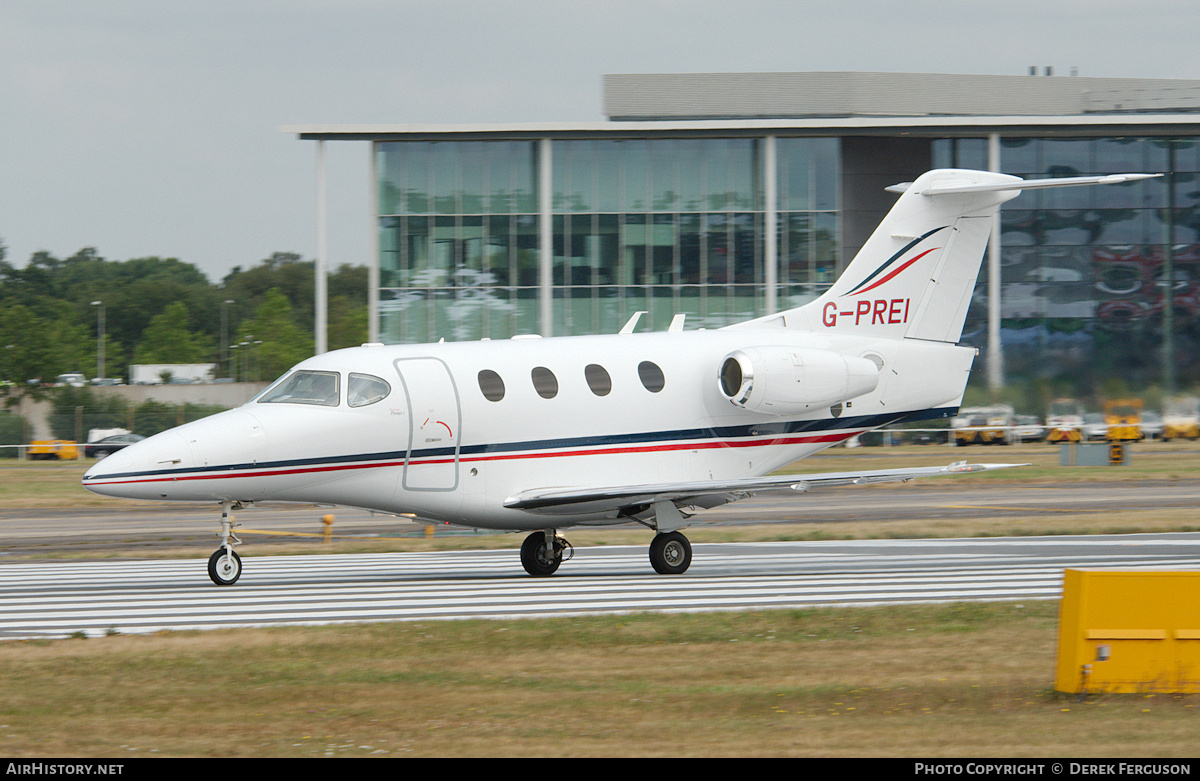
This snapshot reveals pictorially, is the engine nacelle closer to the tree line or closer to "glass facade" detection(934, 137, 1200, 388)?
"glass facade" detection(934, 137, 1200, 388)

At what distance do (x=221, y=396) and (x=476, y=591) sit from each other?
73.6m

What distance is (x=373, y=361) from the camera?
1791 centimetres

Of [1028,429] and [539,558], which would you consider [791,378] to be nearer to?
[539,558]

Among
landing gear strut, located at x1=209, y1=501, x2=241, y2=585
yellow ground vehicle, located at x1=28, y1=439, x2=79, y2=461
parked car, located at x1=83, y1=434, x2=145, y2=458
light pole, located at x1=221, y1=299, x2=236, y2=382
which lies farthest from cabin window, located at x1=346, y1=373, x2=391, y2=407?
light pole, located at x1=221, y1=299, x2=236, y2=382

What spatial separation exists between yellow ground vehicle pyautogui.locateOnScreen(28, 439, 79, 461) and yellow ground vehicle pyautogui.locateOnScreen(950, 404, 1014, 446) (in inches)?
1557

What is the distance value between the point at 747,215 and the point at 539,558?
40331 mm

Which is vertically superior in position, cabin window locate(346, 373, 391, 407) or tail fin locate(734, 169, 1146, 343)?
tail fin locate(734, 169, 1146, 343)

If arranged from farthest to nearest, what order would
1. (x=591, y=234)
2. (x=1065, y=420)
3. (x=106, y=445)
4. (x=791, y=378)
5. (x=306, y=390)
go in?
(x=106, y=445) < (x=591, y=234) < (x=1065, y=420) < (x=791, y=378) < (x=306, y=390)

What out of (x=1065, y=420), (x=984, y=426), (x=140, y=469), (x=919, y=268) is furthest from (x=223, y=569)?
(x=984, y=426)

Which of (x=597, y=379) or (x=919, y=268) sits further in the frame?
(x=919, y=268)

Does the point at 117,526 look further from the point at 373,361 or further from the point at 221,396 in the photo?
the point at 221,396

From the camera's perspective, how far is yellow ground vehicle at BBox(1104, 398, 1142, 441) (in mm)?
51412

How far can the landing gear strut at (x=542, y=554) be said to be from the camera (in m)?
18.9

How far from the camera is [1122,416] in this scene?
52.0 m
